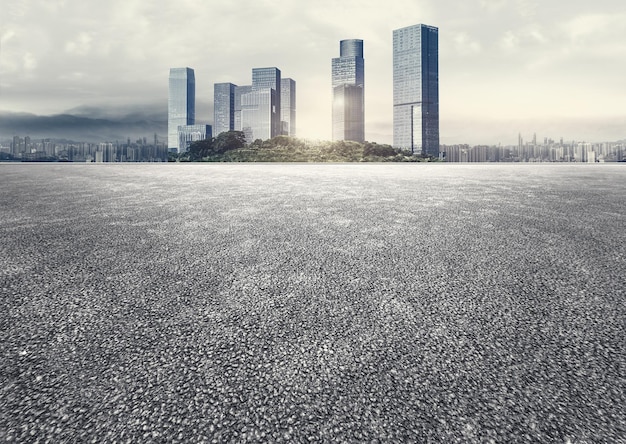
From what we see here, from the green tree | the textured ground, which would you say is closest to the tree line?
the green tree

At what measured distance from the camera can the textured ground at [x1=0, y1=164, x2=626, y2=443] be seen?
1977 mm

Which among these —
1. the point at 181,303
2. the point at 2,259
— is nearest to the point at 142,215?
the point at 2,259

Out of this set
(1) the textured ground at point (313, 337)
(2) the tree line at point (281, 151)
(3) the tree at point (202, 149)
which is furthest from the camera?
(3) the tree at point (202, 149)

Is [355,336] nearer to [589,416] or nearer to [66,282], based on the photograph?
[589,416]

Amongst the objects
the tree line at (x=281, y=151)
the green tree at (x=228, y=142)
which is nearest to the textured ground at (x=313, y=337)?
the tree line at (x=281, y=151)

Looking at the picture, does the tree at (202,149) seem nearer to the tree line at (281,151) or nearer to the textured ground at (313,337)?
the tree line at (281,151)

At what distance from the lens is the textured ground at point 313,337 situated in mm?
1977

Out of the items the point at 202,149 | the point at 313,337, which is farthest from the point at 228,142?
the point at 313,337

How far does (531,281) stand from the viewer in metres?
4.09

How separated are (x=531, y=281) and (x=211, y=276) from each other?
304 cm

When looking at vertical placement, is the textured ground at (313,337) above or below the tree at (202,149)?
below

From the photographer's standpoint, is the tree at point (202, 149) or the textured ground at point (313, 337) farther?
the tree at point (202, 149)

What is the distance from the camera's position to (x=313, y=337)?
9.35 ft

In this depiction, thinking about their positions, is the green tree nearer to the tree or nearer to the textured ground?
the tree
